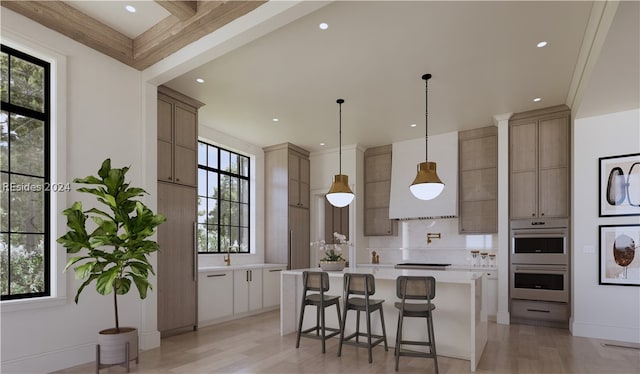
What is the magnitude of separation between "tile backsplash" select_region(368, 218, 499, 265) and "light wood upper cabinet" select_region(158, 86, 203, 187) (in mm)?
3998

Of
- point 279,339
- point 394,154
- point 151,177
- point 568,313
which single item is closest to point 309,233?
point 394,154

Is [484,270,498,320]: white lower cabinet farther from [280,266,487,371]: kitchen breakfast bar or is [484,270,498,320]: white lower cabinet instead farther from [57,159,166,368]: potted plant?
[57,159,166,368]: potted plant

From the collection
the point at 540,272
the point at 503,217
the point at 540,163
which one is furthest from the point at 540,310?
the point at 540,163

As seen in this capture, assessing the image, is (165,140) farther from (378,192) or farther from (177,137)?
(378,192)

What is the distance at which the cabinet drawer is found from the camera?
522 cm

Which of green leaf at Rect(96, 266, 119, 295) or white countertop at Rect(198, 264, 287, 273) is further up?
green leaf at Rect(96, 266, 119, 295)

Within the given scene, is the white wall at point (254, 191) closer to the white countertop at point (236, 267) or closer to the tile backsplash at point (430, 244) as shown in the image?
the white countertop at point (236, 267)

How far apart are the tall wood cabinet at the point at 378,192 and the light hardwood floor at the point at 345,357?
9.18 ft

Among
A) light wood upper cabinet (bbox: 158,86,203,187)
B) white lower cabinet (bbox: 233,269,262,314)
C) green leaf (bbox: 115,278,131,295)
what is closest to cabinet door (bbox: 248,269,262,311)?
white lower cabinet (bbox: 233,269,262,314)

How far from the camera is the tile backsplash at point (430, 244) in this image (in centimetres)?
653

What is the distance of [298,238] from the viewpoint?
24.3ft

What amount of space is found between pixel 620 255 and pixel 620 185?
0.87 meters

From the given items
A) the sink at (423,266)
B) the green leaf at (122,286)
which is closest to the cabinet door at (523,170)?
the sink at (423,266)

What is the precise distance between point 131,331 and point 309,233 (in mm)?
4591
